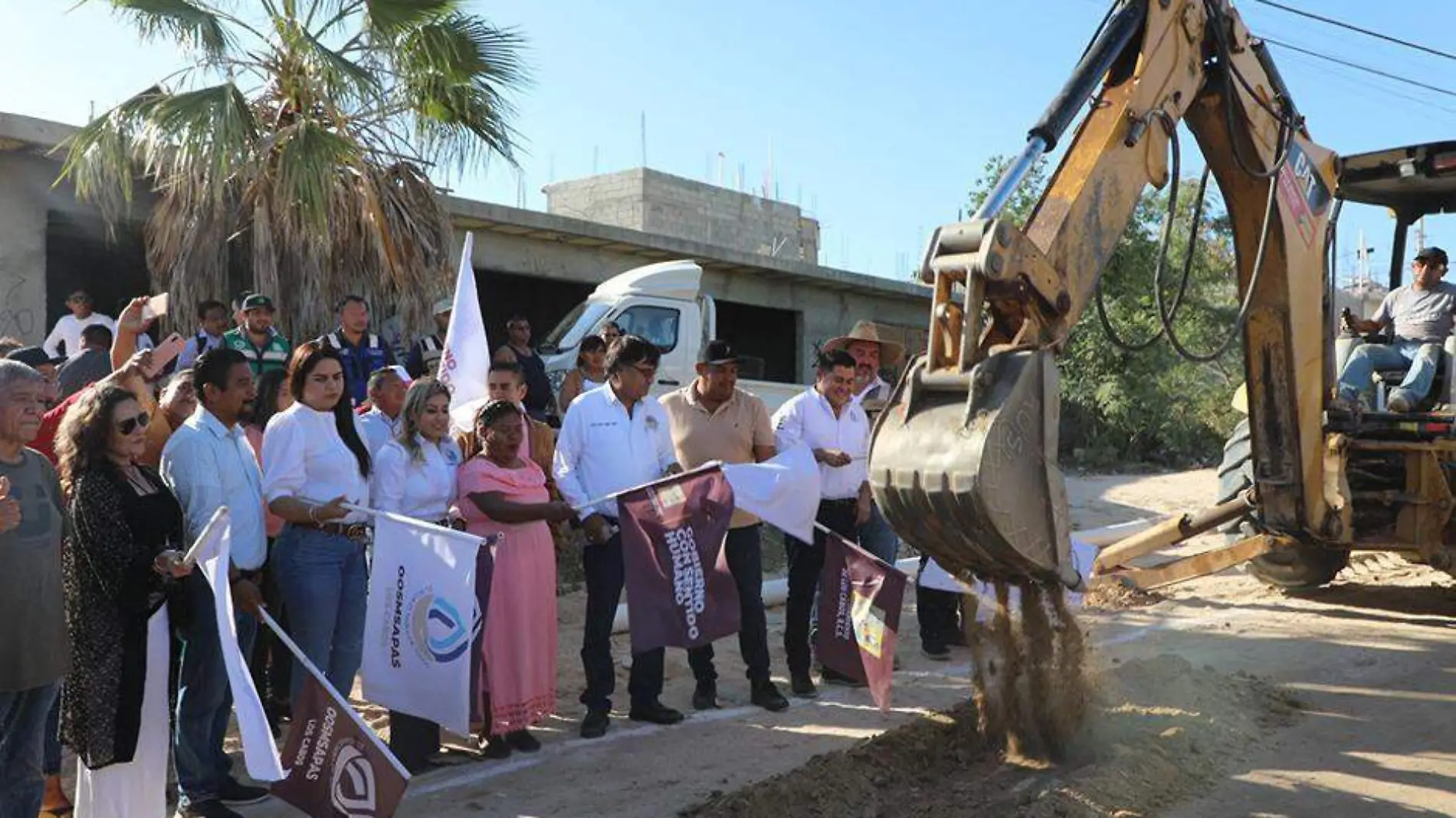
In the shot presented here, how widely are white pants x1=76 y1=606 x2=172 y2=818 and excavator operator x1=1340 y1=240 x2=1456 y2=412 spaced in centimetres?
735

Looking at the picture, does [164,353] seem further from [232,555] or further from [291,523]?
[232,555]

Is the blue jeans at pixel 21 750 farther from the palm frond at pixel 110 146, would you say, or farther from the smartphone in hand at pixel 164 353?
the palm frond at pixel 110 146

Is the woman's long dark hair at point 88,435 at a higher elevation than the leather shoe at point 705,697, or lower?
higher

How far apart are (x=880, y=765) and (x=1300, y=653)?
370 cm

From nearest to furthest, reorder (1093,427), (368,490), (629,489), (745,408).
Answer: (368,490)
(629,489)
(745,408)
(1093,427)

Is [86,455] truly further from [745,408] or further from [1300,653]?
[1300,653]

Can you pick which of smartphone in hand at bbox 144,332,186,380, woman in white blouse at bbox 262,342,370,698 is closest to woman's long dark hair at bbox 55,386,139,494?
woman in white blouse at bbox 262,342,370,698

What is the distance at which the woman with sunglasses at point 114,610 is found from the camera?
4.61 metres

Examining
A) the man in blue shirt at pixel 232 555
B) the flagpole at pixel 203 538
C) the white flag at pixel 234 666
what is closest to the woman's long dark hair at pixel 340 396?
the man in blue shirt at pixel 232 555

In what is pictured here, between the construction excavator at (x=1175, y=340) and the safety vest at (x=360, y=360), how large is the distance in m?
5.16

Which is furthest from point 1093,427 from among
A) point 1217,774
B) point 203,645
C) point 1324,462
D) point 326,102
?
point 203,645

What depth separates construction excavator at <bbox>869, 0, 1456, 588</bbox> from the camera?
15.1 feet

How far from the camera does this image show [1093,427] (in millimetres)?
21156

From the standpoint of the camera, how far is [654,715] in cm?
668
